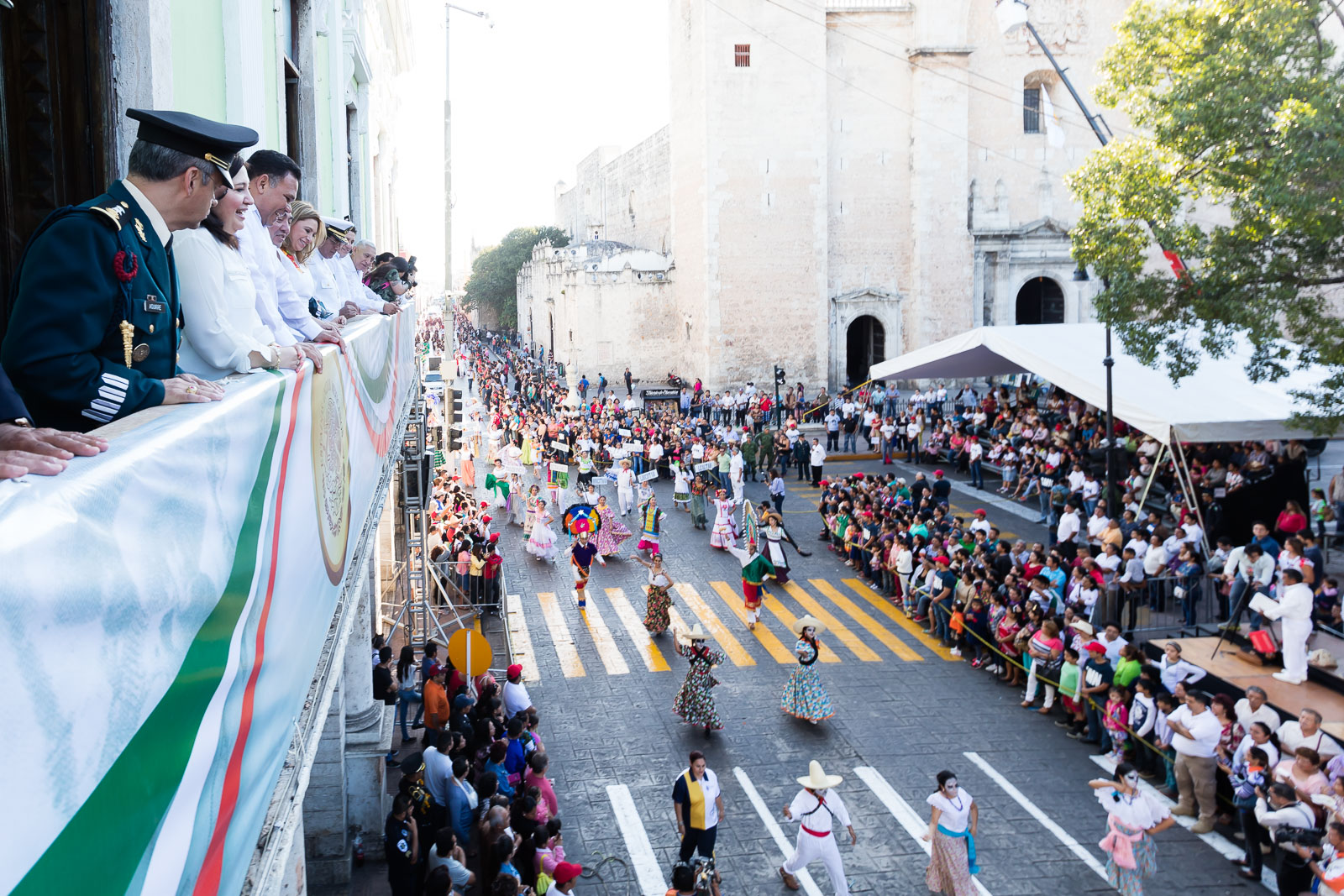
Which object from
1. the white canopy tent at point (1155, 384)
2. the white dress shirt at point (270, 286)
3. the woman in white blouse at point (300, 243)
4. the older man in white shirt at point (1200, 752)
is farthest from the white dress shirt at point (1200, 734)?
the white dress shirt at point (270, 286)

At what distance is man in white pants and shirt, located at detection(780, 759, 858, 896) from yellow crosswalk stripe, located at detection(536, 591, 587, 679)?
20.3 ft

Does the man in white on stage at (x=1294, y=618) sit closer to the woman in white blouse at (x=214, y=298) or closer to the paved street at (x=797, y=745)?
the paved street at (x=797, y=745)

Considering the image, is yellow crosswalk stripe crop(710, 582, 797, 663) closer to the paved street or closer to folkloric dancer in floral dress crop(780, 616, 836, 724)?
the paved street

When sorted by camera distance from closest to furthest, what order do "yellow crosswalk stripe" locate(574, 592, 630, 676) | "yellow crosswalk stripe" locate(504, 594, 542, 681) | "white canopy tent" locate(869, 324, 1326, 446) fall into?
"yellow crosswalk stripe" locate(504, 594, 542, 681)
"yellow crosswalk stripe" locate(574, 592, 630, 676)
"white canopy tent" locate(869, 324, 1326, 446)

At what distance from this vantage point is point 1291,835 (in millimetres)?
8914

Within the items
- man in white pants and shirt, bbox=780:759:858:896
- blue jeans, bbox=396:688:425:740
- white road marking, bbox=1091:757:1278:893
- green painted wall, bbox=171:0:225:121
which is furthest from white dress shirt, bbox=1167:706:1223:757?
green painted wall, bbox=171:0:225:121

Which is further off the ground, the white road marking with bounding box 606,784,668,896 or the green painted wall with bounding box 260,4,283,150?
the green painted wall with bounding box 260,4,283,150

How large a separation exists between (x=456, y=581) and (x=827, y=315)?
93.2ft

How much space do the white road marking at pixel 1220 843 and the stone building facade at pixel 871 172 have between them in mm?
32351

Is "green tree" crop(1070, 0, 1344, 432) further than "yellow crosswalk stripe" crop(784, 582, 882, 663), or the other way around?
Answer: "yellow crosswalk stripe" crop(784, 582, 882, 663)

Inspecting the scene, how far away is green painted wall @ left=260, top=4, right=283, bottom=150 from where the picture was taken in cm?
835

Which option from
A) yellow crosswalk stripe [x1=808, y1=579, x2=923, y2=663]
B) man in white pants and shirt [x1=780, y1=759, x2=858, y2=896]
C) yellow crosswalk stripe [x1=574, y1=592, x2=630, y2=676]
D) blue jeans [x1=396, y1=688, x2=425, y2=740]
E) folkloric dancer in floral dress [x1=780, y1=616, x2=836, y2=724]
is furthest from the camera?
yellow crosswalk stripe [x1=808, y1=579, x2=923, y2=663]

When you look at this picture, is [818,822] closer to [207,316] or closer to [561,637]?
[207,316]

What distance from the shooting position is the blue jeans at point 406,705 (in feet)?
43.2
